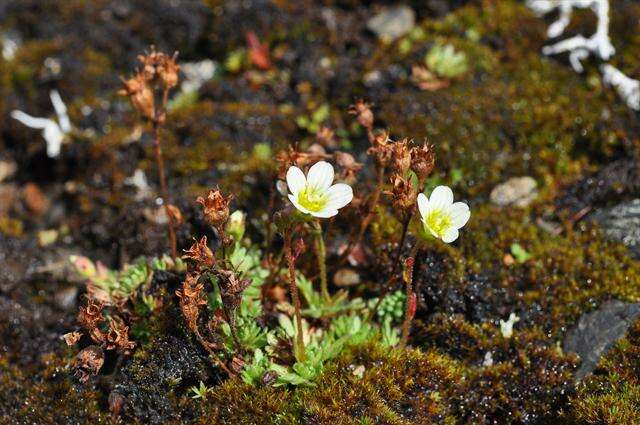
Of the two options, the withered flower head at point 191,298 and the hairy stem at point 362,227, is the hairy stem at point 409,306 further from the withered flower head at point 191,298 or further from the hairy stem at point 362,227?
the withered flower head at point 191,298

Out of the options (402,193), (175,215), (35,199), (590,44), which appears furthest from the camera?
(35,199)

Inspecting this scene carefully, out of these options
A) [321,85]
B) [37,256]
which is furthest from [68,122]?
[321,85]

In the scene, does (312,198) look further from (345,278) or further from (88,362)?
(88,362)

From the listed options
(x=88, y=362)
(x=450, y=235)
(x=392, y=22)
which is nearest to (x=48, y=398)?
(x=88, y=362)

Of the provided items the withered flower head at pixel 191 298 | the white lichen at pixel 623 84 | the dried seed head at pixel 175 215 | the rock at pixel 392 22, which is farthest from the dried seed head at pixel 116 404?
the white lichen at pixel 623 84

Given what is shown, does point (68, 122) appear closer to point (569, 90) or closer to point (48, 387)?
point (48, 387)
